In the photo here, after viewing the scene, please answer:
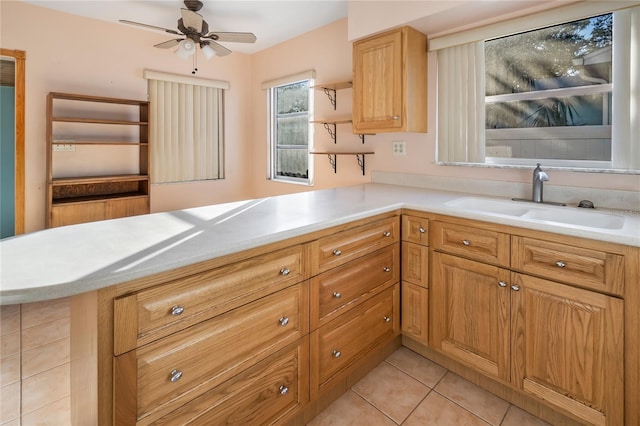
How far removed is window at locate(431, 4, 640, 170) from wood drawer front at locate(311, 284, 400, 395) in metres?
1.20

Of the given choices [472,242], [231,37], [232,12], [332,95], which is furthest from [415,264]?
[232,12]

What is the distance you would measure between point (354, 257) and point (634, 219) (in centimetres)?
128

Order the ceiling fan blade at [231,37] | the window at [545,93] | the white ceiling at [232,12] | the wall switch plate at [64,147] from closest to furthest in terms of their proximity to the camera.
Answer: the window at [545,93], the ceiling fan blade at [231,37], the white ceiling at [232,12], the wall switch plate at [64,147]

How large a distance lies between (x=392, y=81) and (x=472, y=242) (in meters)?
1.27

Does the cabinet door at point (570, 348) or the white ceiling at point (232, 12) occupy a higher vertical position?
the white ceiling at point (232, 12)

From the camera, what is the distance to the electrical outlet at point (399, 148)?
2.71 m

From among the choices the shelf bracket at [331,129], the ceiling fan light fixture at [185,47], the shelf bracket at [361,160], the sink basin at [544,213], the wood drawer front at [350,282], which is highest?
the ceiling fan light fixture at [185,47]

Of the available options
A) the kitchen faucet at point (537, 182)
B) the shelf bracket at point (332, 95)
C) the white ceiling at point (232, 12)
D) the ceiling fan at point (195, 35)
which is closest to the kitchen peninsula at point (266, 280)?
the kitchen faucet at point (537, 182)

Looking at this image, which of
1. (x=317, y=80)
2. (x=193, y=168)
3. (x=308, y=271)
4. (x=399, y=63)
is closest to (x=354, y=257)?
(x=308, y=271)

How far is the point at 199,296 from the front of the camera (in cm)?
108

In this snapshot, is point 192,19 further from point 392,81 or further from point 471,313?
point 471,313

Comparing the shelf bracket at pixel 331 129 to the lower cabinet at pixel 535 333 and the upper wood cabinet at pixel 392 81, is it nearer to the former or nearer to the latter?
the upper wood cabinet at pixel 392 81

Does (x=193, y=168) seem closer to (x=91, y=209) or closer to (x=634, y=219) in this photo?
(x=91, y=209)

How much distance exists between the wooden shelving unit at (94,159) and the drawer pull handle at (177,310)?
110 inches
